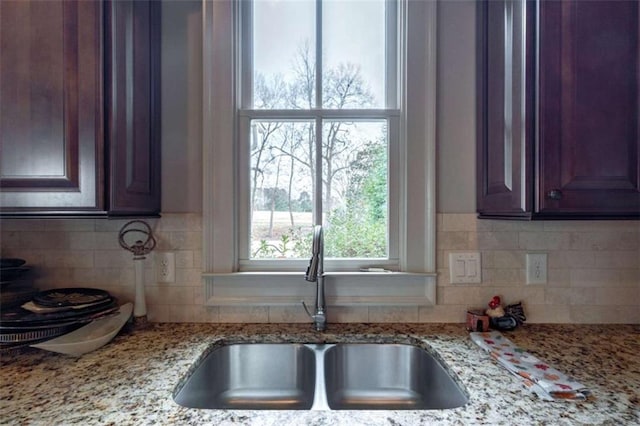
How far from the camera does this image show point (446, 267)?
1209 millimetres

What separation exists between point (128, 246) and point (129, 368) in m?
0.50

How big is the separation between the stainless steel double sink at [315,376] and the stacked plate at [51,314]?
414mm

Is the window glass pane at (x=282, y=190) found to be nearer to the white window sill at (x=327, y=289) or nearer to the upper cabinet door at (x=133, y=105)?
the white window sill at (x=327, y=289)

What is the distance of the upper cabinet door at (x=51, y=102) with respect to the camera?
933 mm

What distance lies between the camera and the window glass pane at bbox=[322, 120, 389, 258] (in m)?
1.28

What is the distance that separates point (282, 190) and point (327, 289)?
44cm

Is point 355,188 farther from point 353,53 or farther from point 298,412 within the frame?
point 298,412

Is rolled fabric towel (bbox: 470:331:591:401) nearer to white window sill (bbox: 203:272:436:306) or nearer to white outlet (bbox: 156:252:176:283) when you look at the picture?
white window sill (bbox: 203:272:436:306)

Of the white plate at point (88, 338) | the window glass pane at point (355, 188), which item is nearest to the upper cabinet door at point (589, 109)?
the window glass pane at point (355, 188)

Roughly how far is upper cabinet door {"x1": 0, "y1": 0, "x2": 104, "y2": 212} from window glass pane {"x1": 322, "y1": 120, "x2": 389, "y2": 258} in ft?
2.57

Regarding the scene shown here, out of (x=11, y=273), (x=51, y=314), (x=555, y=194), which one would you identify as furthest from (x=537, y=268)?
(x=11, y=273)

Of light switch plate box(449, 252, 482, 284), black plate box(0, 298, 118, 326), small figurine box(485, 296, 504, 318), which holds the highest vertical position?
light switch plate box(449, 252, 482, 284)

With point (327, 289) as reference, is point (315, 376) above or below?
below

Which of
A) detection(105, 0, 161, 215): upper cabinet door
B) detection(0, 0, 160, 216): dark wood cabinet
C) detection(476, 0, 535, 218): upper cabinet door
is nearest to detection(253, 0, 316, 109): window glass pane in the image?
detection(105, 0, 161, 215): upper cabinet door
